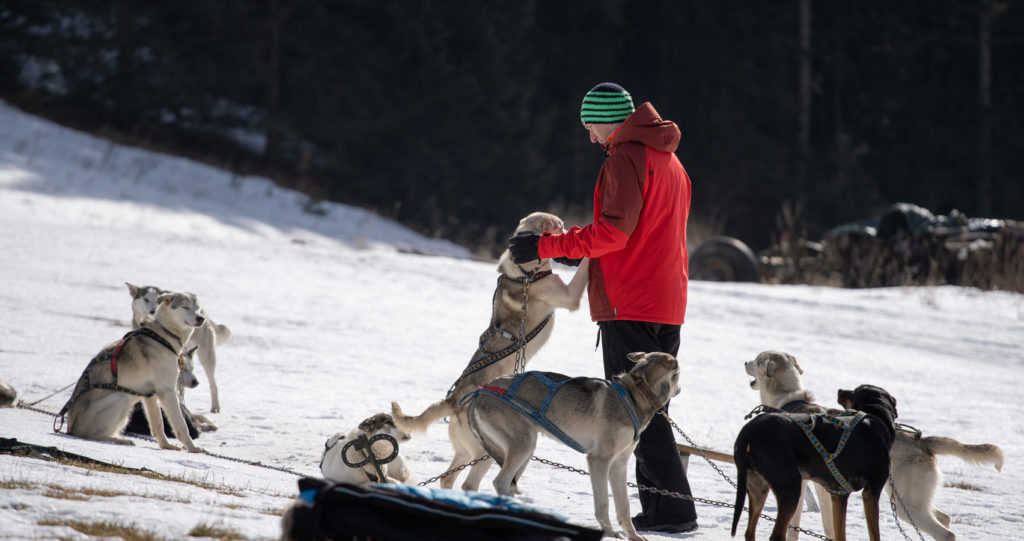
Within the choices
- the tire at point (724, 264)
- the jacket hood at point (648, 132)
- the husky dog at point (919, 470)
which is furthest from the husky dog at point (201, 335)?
the tire at point (724, 264)

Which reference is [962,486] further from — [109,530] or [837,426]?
[109,530]

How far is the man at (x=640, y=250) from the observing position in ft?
16.8

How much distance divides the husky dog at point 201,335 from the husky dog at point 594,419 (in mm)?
4086

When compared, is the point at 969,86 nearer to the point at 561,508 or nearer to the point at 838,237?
the point at 838,237

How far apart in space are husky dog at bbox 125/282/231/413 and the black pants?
4350mm

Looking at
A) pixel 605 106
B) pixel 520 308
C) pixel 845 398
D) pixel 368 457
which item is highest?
pixel 605 106

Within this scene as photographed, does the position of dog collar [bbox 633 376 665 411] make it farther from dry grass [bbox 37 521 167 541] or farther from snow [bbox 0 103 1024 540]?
dry grass [bbox 37 521 167 541]

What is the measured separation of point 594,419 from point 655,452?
1.92 ft

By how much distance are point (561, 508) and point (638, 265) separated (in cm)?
161

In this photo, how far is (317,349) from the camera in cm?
1134

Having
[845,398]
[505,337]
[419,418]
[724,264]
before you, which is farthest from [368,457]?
[724,264]

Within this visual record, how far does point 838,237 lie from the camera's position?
2084 centimetres

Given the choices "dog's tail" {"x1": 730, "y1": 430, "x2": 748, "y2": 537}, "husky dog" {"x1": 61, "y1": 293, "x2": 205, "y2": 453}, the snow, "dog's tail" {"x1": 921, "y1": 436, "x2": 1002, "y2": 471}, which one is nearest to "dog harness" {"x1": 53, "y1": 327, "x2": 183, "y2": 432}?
"husky dog" {"x1": 61, "y1": 293, "x2": 205, "y2": 453}

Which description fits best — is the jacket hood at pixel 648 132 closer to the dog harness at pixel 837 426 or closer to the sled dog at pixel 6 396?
the dog harness at pixel 837 426
